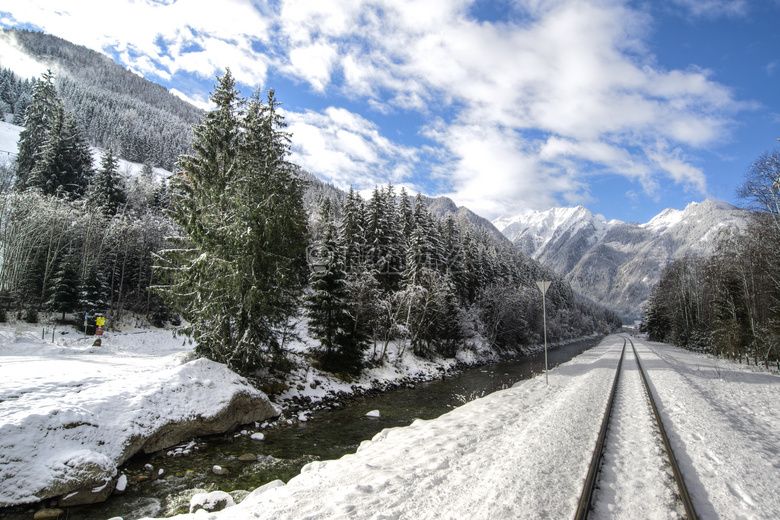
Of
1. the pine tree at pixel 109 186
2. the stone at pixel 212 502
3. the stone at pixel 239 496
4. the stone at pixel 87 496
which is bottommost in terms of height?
the stone at pixel 87 496

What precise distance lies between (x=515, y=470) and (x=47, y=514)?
8.37m

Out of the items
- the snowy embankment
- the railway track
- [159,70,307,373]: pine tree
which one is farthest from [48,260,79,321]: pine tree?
the railway track

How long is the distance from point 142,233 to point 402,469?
44.5 m

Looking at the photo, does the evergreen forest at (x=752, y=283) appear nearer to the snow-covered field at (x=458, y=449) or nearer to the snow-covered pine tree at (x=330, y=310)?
the snow-covered field at (x=458, y=449)

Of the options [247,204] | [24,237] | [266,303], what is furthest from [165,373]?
[24,237]

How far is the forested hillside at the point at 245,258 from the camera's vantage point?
14250 mm

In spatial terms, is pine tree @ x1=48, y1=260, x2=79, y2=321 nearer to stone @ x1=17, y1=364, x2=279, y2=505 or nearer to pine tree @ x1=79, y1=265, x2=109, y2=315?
pine tree @ x1=79, y1=265, x2=109, y2=315

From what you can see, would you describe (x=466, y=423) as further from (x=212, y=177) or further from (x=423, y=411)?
(x=212, y=177)

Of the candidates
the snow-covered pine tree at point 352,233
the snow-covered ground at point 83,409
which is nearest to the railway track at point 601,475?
the snow-covered ground at point 83,409

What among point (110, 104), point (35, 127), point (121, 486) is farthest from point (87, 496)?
point (110, 104)

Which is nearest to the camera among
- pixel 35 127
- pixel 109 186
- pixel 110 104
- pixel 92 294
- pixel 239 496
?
pixel 239 496

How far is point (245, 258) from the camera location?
1376cm

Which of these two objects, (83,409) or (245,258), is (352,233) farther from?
(83,409)

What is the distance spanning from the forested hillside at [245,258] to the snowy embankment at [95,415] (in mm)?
2788
